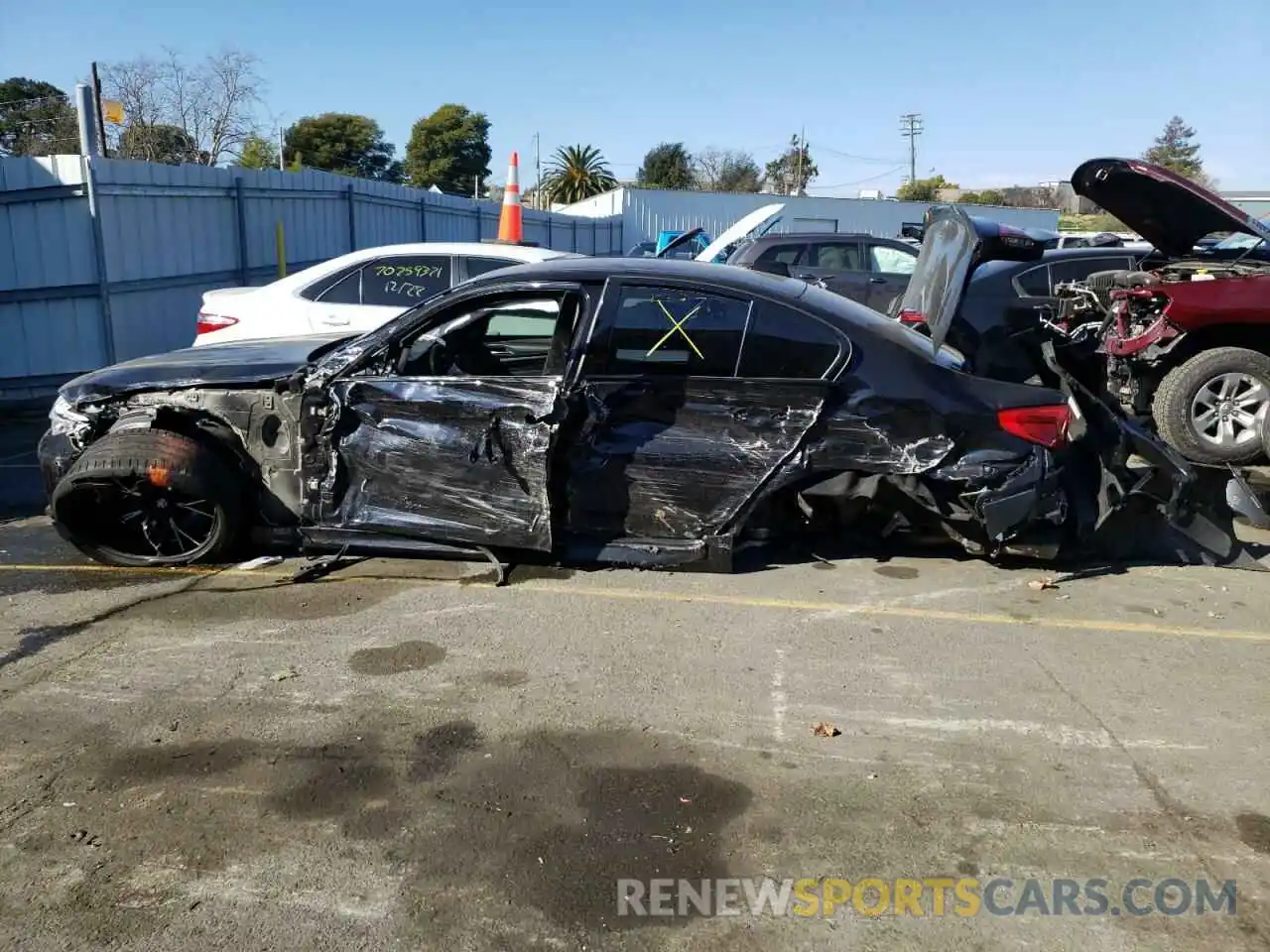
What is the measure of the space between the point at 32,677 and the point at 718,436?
308cm

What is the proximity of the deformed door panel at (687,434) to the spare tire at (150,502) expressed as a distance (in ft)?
5.89

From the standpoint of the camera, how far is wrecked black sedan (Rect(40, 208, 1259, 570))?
189 inches

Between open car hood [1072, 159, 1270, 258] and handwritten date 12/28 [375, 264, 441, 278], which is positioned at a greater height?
open car hood [1072, 159, 1270, 258]

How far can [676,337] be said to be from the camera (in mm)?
4871

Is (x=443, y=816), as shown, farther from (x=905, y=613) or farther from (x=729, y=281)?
(x=729, y=281)

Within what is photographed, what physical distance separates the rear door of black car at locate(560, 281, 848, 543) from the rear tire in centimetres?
390

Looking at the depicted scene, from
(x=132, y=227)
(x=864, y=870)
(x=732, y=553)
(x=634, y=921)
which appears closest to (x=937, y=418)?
(x=732, y=553)

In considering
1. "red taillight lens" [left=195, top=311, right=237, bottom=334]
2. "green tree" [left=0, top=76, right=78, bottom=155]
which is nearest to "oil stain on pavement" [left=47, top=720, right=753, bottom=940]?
"red taillight lens" [left=195, top=311, right=237, bottom=334]

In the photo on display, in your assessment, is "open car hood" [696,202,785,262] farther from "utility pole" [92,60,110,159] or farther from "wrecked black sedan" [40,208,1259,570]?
"wrecked black sedan" [40,208,1259,570]

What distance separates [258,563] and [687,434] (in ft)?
7.67

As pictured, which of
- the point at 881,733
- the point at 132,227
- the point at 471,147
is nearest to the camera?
the point at 881,733

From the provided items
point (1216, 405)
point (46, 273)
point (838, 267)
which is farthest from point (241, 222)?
point (1216, 405)

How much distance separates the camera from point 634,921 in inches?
102

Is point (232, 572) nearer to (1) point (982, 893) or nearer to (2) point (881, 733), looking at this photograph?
(2) point (881, 733)
